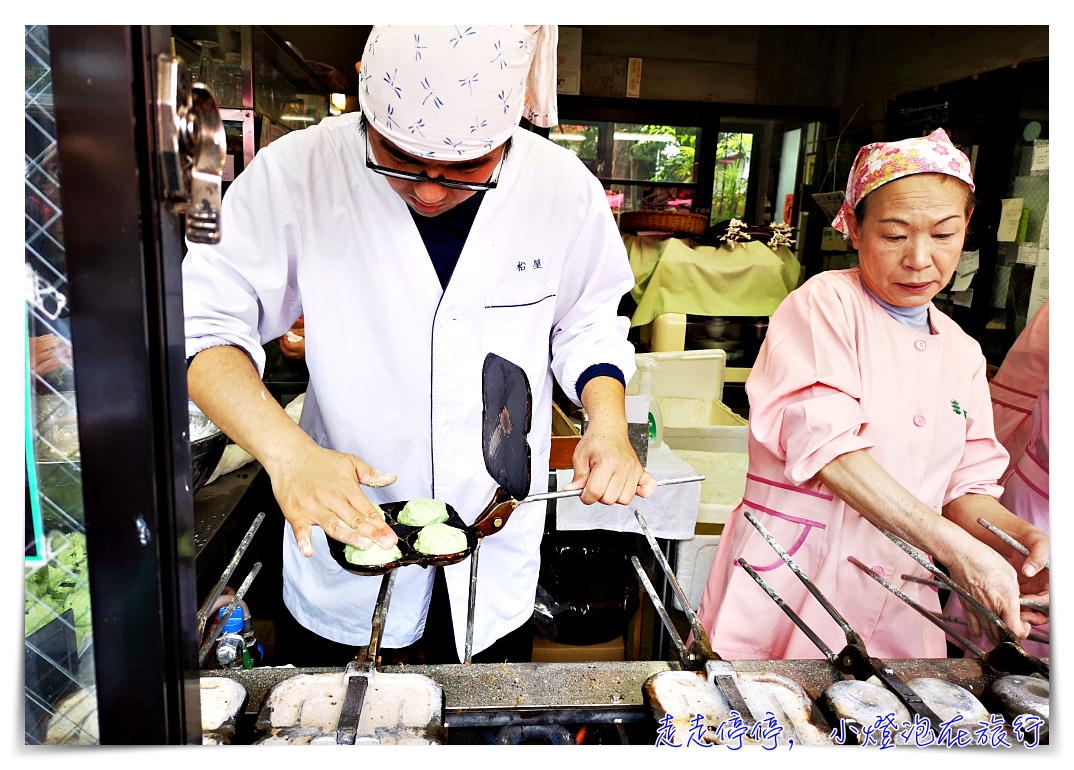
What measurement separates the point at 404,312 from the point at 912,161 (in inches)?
46.1

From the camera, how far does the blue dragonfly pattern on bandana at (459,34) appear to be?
1.20 meters

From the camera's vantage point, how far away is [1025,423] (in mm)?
2238

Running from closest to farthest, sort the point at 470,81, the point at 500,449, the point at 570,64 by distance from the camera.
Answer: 1. the point at 470,81
2. the point at 500,449
3. the point at 570,64

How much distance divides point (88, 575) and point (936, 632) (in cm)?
192

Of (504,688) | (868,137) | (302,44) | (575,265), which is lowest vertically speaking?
(504,688)

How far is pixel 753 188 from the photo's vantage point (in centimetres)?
605

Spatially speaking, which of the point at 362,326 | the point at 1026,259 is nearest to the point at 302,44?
the point at 362,326

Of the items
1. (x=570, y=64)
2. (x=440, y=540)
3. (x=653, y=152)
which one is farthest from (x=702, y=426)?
(x=570, y=64)

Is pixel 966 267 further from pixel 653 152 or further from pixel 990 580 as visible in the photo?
pixel 653 152

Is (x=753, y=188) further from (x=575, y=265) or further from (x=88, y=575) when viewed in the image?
(x=88, y=575)

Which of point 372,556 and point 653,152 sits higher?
point 653,152

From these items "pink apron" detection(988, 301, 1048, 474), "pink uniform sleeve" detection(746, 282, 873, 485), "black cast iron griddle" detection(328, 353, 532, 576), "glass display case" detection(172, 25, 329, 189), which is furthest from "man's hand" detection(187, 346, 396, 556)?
"pink apron" detection(988, 301, 1048, 474)

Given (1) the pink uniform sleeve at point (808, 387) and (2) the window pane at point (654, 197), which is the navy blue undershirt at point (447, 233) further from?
(2) the window pane at point (654, 197)

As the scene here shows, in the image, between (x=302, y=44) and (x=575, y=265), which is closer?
(x=575, y=265)
